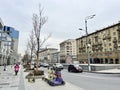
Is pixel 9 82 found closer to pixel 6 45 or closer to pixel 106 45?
pixel 6 45

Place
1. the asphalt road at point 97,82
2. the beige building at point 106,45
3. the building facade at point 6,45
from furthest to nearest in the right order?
the beige building at point 106,45, the building facade at point 6,45, the asphalt road at point 97,82

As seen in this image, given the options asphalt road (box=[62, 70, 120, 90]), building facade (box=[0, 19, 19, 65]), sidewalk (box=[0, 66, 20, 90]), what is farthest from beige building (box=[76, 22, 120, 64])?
sidewalk (box=[0, 66, 20, 90])

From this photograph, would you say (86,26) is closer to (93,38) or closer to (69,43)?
(93,38)

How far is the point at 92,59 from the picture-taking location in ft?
274

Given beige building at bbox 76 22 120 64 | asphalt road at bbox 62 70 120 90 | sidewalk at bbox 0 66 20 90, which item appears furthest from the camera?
beige building at bbox 76 22 120 64

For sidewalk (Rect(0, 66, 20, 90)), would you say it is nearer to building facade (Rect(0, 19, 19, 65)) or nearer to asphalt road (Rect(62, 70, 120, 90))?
asphalt road (Rect(62, 70, 120, 90))

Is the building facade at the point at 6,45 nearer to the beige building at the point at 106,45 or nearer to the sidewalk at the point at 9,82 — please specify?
the sidewalk at the point at 9,82

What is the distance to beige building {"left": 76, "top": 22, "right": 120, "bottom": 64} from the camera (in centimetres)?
6763

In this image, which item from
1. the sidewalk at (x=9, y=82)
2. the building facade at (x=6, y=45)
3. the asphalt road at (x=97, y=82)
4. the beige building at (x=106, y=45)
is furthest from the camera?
the beige building at (x=106, y=45)

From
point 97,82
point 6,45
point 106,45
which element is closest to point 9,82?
point 97,82

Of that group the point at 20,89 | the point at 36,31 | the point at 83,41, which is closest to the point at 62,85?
the point at 20,89

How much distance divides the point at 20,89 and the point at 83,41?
285 ft

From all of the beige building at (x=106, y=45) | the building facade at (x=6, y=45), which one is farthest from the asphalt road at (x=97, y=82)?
the beige building at (x=106, y=45)

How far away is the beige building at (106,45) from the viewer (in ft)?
222
